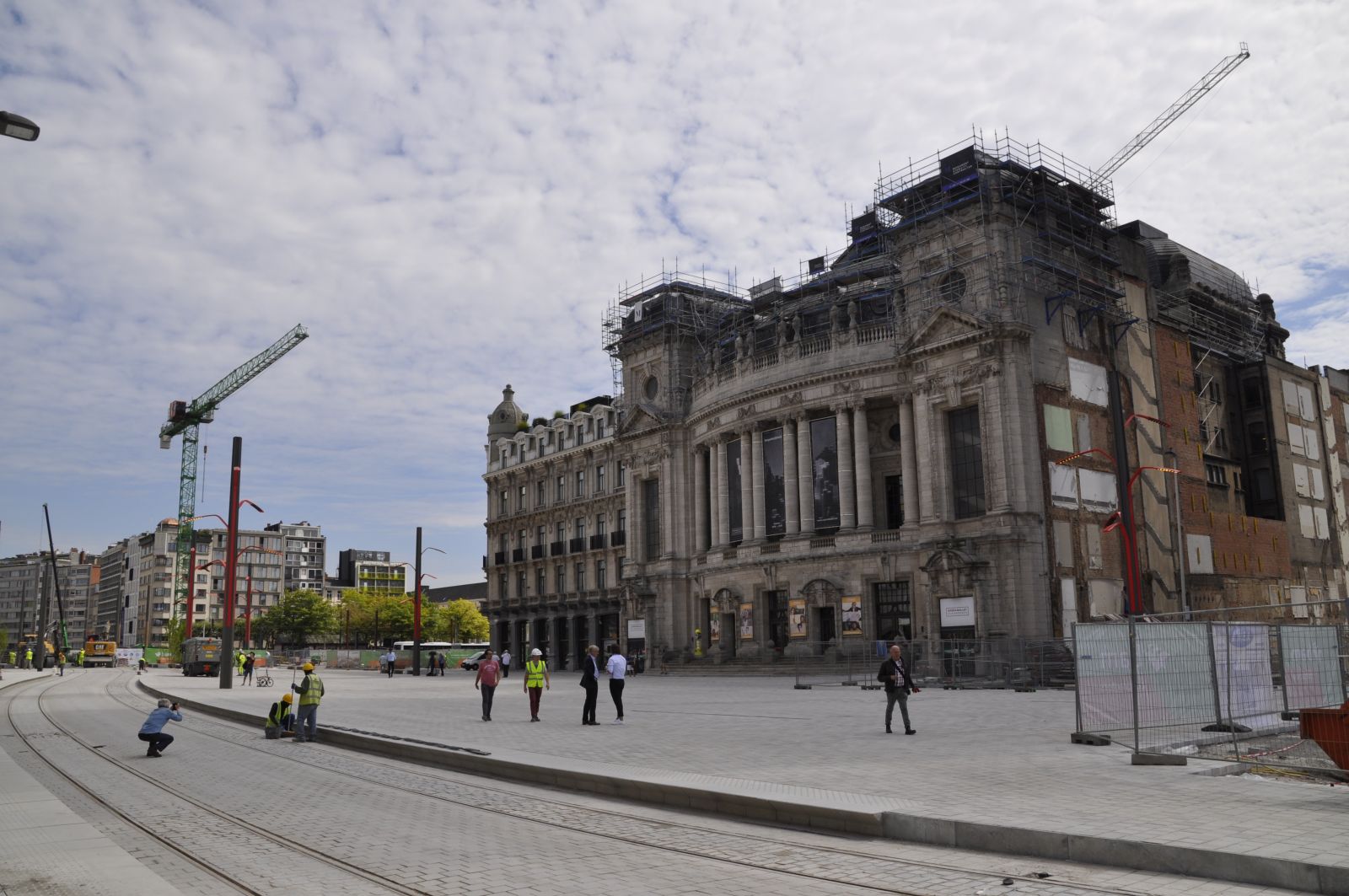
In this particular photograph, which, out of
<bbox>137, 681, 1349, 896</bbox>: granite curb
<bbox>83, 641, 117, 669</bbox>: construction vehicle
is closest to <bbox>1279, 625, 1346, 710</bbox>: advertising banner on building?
<bbox>137, 681, 1349, 896</bbox>: granite curb

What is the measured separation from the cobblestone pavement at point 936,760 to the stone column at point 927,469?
57.8ft

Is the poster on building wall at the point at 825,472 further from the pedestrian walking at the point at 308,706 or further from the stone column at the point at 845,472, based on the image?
the pedestrian walking at the point at 308,706

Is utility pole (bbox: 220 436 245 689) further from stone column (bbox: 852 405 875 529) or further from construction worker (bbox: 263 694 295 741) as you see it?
stone column (bbox: 852 405 875 529)

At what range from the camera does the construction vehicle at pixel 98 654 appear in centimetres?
10606

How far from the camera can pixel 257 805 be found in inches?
506

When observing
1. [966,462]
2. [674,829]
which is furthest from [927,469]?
[674,829]

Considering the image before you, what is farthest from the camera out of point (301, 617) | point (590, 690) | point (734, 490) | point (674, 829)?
point (301, 617)

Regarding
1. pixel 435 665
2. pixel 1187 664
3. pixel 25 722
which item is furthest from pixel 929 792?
pixel 435 665

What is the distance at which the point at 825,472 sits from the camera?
5416 cm

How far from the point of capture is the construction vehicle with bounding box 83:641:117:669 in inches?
4176

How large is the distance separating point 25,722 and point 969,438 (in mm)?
37524

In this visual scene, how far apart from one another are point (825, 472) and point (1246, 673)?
Result: 126ft

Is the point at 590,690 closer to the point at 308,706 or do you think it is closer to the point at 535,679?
the point at 535,679

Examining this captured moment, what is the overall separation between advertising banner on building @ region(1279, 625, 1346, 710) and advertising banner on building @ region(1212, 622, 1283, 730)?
0.87ft
